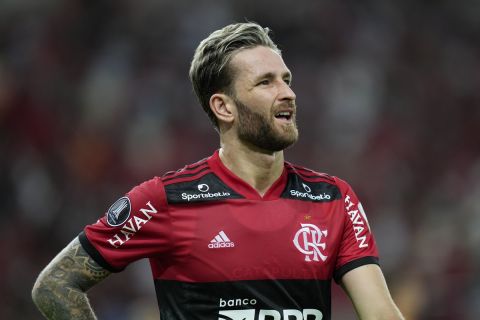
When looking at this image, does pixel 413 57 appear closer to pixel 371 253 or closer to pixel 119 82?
pixel 119 82

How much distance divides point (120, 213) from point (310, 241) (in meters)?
0.80

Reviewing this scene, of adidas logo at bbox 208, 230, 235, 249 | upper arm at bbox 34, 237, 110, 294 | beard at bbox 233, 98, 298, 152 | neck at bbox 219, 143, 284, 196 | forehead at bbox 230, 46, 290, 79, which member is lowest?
upper arm at bbox 34, 237, 110, 294

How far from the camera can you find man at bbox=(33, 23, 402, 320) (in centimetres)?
411

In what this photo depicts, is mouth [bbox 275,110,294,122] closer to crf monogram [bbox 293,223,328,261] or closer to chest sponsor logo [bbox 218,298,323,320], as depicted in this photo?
crf monogram [bbox 293,223,328,261]

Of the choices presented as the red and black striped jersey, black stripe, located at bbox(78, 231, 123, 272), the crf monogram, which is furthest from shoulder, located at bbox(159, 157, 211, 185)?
the crf monogram

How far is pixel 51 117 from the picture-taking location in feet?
37.5

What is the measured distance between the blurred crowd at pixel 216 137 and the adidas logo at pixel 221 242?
436 centimetres

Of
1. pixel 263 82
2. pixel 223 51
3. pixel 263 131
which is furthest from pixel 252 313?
pixel 223 51

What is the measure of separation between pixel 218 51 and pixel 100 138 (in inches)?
277

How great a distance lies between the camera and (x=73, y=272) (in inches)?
164

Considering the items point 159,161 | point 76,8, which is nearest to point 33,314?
point 159,161

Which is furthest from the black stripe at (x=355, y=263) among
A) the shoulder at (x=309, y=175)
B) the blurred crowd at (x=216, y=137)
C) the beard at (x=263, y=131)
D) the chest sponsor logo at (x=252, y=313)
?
the blurred crowd at (x=216, y=137)

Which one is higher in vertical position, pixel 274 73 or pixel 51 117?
pixel 274 73

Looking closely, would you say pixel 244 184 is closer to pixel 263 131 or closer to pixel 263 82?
pixel 263 131
